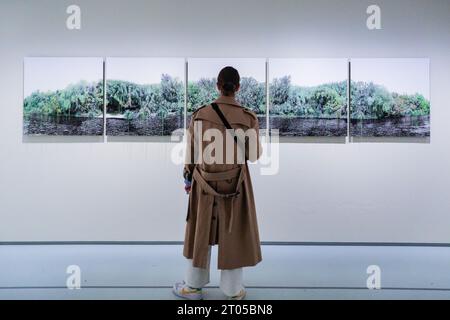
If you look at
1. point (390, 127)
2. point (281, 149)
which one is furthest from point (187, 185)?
point (390, 127)

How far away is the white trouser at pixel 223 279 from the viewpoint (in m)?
2.72

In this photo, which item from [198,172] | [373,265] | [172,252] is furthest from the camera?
[172,252]

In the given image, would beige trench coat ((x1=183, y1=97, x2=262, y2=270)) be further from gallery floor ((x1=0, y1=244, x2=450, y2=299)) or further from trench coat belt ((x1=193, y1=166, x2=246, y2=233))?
gallery floor ((x1=0, y1=244, x2=450, y2=299))

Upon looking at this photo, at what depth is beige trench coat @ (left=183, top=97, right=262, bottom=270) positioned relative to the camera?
2.66 meters

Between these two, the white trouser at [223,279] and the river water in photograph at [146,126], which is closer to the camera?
the white trouser at [223,279]

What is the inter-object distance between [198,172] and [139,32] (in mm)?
2278

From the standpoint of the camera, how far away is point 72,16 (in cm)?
407

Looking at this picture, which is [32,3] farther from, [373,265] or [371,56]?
[373,265]

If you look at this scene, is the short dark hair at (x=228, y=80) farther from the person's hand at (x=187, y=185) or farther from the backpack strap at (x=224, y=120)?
the person's hand at (x=187, y=185)

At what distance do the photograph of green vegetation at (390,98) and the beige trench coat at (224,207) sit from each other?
1933mm

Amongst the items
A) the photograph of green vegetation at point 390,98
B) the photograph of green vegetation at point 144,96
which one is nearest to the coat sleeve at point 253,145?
the photograph of green vegetation at point 144,96

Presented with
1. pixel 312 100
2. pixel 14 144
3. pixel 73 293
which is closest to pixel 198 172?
pixel 73 293

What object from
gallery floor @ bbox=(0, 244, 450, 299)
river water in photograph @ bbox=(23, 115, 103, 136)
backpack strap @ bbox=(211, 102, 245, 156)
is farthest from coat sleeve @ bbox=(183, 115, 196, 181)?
river water in photograph @ bbox=(23, 115, 103, 136)

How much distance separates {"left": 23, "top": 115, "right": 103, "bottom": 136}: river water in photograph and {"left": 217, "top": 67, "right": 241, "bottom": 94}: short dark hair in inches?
78.8
